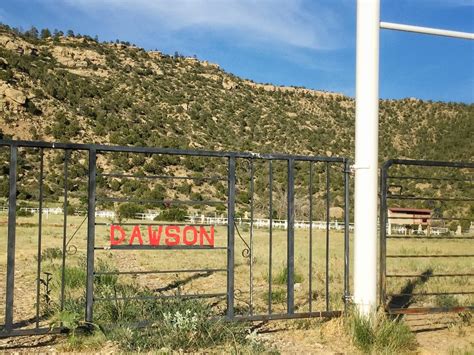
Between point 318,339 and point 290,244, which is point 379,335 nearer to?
point 318,339

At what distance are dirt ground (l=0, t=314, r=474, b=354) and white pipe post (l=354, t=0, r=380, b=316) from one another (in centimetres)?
49

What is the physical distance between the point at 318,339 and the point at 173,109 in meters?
56.0

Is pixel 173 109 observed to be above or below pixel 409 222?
above

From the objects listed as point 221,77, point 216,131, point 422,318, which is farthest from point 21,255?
point 221,77

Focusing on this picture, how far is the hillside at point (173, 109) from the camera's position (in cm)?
5181

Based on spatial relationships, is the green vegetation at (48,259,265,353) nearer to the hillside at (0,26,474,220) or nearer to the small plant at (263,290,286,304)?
the small plant at (263,290,286,304)

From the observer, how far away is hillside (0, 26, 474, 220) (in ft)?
170

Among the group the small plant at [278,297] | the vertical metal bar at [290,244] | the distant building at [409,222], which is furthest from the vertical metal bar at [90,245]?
the distant building at [409,222]

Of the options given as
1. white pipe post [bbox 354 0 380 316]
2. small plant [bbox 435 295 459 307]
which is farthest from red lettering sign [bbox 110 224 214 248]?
small plant [bbox 435 295 459 307]

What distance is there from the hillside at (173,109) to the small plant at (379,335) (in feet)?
141

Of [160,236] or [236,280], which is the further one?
[236,280]

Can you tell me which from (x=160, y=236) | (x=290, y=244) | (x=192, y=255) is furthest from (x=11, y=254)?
(x=192, y=255)

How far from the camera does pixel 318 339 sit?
5914mm

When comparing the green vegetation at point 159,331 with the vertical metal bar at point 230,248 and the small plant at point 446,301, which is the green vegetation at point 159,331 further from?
the small plant at point 446,301
